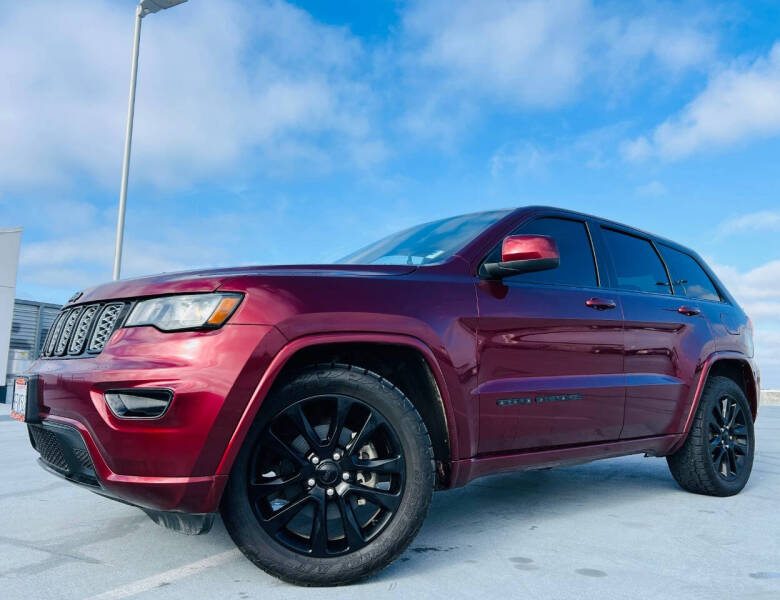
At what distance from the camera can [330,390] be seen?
249 centimetres

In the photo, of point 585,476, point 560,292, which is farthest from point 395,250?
point 585,476

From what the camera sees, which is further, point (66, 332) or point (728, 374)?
point (728, 374)

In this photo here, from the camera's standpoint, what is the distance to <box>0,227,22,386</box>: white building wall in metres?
12.9

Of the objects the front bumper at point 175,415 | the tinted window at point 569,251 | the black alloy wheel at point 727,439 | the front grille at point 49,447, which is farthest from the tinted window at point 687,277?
the front grille at point 49,447

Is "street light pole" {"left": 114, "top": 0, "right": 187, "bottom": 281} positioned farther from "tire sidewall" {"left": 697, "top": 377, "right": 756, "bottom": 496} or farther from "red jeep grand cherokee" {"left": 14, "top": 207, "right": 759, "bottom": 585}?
A: "tire sidewall" {"left": 697, "top": 377, "right": 756, "bottom": 496}

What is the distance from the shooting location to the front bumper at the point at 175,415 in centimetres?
225

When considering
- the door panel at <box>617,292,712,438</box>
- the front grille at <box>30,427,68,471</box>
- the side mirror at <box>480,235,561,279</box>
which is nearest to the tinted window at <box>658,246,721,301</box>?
the door panel at <box>617,292,712,438</box>

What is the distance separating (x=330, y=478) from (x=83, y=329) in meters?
1.21

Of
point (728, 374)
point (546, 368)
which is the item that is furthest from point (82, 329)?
point (728, 374)

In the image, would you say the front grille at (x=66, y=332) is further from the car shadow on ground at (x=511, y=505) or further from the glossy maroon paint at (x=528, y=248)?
the glossy maroon paint at (x=528, y=248)

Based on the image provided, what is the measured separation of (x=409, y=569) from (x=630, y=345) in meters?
1.87

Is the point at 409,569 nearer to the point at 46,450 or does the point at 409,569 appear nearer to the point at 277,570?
the point at 277,570

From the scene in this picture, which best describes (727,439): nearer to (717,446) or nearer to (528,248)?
(717,446)

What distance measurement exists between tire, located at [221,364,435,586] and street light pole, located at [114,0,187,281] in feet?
31.1
